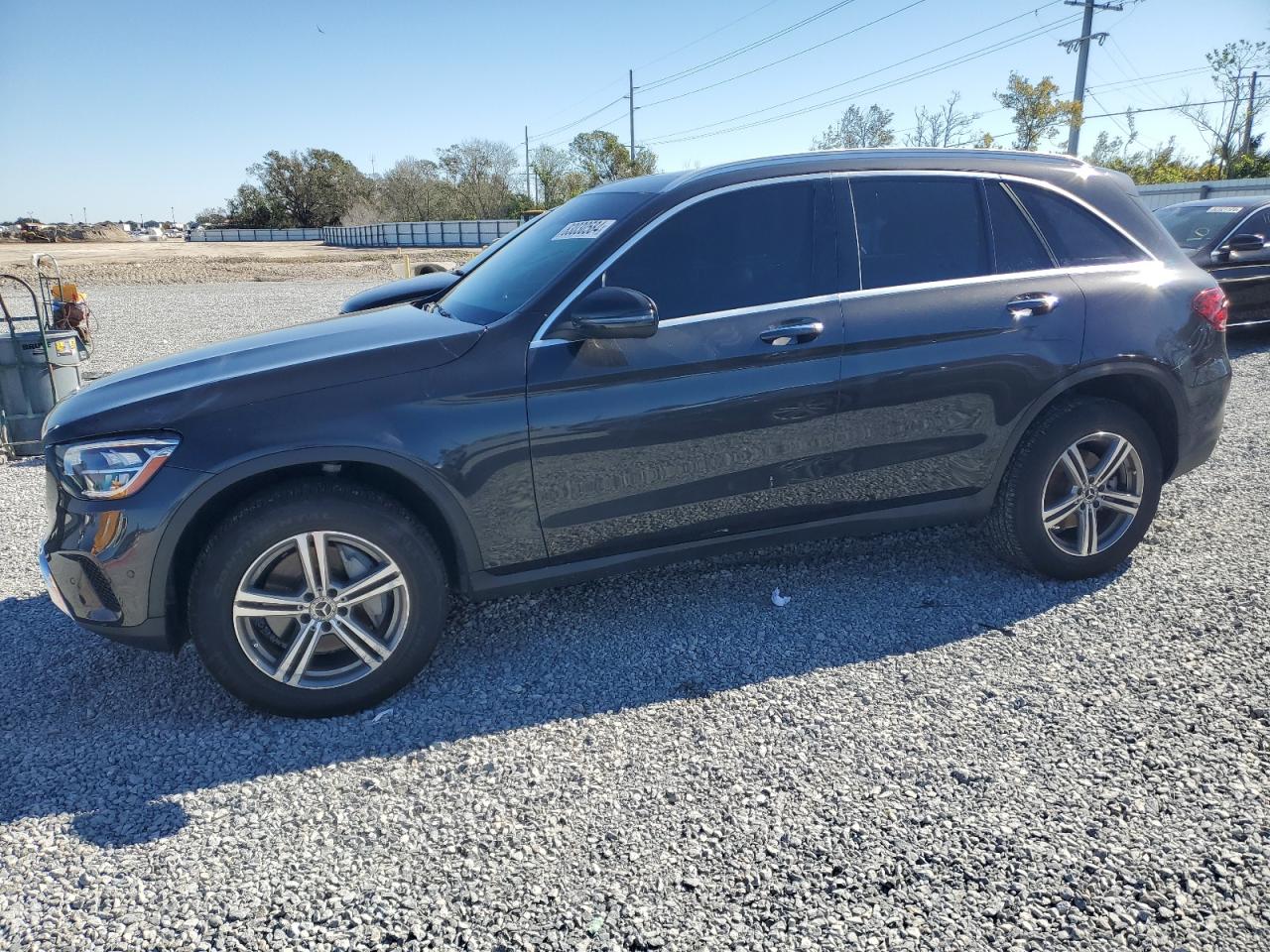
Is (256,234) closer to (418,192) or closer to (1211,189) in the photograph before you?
(418,192)

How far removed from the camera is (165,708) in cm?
333

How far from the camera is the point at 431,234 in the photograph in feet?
186

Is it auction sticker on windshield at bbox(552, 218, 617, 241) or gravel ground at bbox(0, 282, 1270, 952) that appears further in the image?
auction sticker on windshield at bbox(552, 218, 617, 241)

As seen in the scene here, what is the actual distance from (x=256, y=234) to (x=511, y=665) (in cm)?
9550

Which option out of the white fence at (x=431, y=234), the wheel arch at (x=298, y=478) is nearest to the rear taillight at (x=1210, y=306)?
the wheel arch at (x=298, y=478)

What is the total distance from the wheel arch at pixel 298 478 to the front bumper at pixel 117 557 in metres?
0.02

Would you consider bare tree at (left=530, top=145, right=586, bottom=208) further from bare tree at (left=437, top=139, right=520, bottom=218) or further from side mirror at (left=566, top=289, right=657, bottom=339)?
side mirror at (left=566, top=289, right=657, bottom=339)

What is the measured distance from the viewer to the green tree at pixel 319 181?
90875 mm

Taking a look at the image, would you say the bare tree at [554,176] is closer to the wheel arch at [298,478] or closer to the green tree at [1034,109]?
the green tree at [1034,109]

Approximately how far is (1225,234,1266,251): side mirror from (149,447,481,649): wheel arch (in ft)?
32.3

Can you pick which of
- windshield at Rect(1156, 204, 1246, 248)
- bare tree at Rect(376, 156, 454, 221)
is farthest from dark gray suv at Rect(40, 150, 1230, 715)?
bare tree at Rect(376, 156, 454, 221)

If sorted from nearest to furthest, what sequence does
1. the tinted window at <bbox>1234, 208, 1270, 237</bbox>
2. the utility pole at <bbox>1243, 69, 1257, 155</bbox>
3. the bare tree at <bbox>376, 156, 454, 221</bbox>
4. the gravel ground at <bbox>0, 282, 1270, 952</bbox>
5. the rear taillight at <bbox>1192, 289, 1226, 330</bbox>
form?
the gravel ground at <bbox>0, 282, 1270, 952</bbox> < the rear taillight at <bbox>1192, 289, 1226, 330</bbox> < the tinted window at <bbox>1234, 208, 1270, 237</bbox> < the utility pole at <bbox>1243, 69, 1257, 155</bbox> < the bare tree at <bbox>376, 156, 454, 221</bbox>

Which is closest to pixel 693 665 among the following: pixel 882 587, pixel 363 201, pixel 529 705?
pixel 529 705

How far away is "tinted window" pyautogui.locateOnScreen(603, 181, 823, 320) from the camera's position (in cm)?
344
